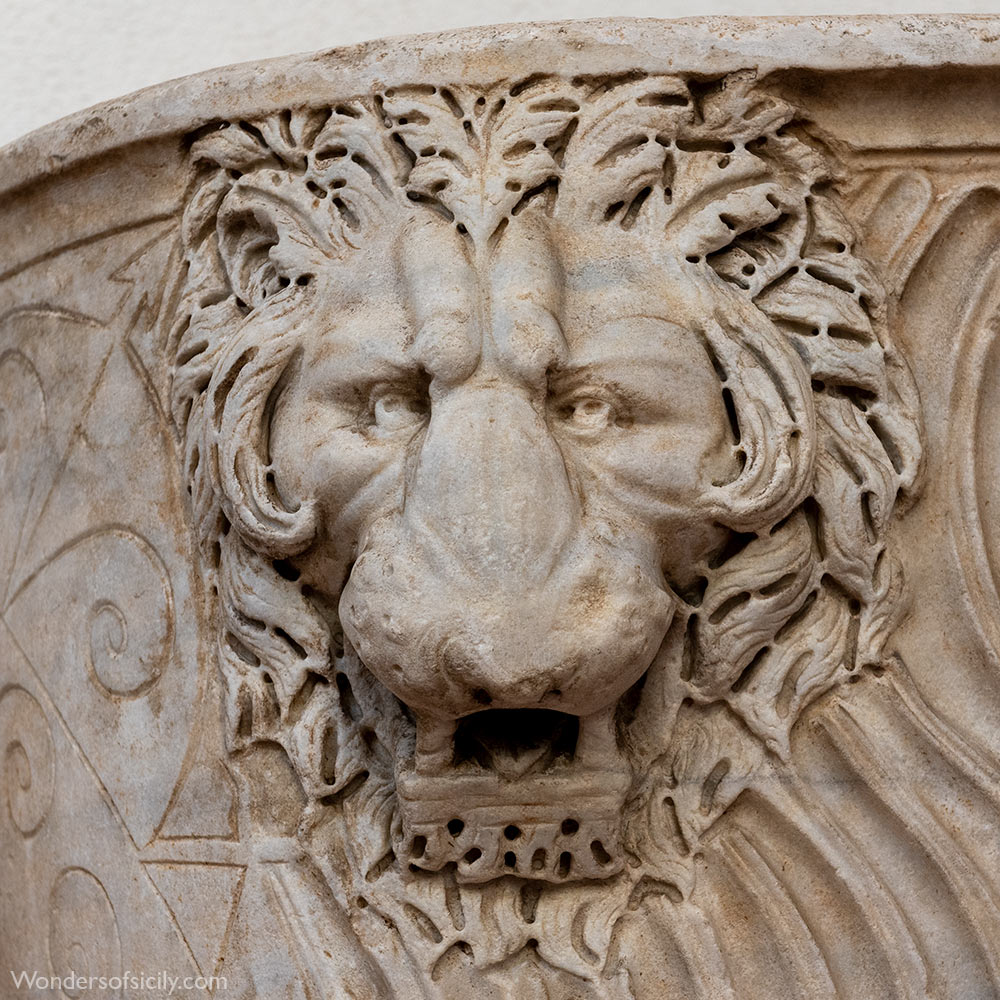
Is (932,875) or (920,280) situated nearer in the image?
(932,875)

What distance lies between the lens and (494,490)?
1.37 meters

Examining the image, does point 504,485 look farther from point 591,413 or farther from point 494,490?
point 591,413

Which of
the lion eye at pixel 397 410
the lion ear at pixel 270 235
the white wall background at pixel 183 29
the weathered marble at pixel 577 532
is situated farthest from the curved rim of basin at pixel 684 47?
the white wall background at pixel 183 29

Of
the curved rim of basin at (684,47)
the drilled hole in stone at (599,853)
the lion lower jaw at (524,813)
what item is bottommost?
the drilled hole in stone at (599,853)

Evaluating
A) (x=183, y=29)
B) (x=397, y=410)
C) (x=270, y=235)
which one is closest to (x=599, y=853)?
(x=397, y=410)

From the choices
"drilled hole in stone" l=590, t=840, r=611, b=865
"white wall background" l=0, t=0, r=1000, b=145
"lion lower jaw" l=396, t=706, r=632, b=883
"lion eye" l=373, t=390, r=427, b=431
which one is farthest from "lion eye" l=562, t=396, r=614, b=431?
"white wall background" l=0, t=0, r=1000, b=145

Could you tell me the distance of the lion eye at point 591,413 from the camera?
1438mm

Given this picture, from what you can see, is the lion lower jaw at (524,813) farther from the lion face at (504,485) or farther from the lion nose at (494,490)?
the lion nose at (494,490)

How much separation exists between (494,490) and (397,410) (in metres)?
0.14

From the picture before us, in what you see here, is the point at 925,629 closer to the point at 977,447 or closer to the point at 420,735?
the point at 977,447

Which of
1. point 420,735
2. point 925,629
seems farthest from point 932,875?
point 420,735

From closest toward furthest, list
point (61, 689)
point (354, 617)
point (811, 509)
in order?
1. point (354, 617)
2. point (811, 509)
3. point (61, 689)

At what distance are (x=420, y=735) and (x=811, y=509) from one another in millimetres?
392

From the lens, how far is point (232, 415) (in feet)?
4.94
